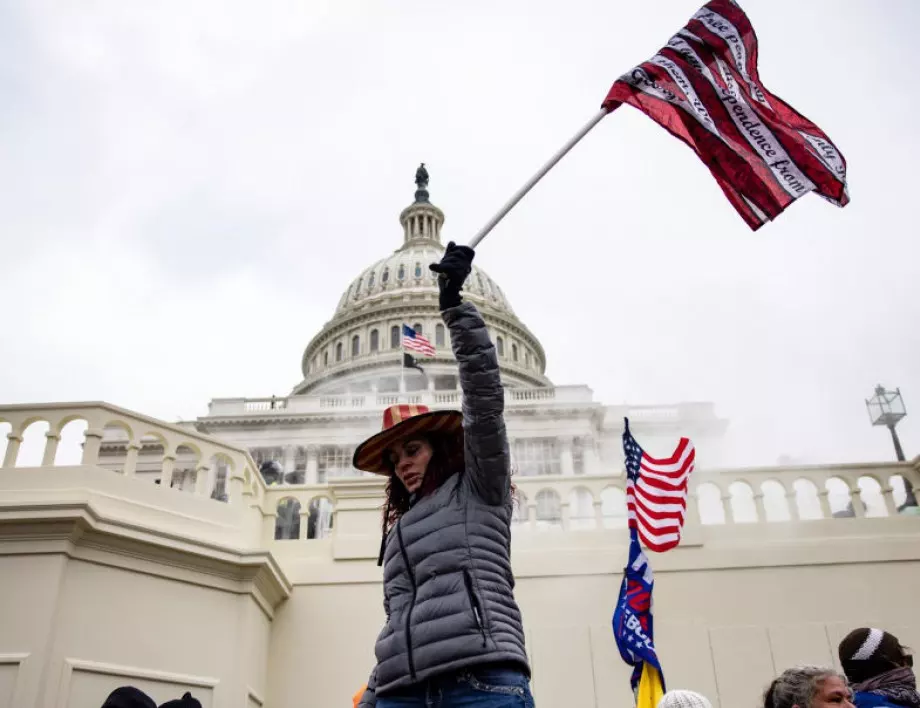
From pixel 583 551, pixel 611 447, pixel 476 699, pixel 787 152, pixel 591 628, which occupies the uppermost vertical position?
pixel 611 447

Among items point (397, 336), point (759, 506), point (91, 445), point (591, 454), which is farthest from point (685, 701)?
point (397, 336)

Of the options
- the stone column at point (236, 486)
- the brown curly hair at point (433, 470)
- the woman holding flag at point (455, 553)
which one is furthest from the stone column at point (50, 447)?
the woman holding flag at point (455, 553)

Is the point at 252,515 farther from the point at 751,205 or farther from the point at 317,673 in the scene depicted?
the point at 751,205

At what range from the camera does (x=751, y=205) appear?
187 inches

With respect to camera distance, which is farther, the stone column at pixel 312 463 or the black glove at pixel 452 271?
the stone column at pixel 312 463

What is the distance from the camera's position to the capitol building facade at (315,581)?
20.9 ft

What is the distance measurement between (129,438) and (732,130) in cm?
539

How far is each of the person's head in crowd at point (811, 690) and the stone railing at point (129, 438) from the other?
513 cm

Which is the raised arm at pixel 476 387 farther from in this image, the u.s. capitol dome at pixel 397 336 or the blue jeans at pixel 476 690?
the u.s. capitol dome at pixel 397 336

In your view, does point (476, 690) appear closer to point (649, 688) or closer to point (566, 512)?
point (649, 688)

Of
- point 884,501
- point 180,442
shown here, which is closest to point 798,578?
point 884,501

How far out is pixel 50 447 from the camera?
7031 millimetres

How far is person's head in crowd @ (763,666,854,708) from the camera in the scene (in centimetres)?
356

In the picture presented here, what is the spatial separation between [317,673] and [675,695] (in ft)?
13.5
